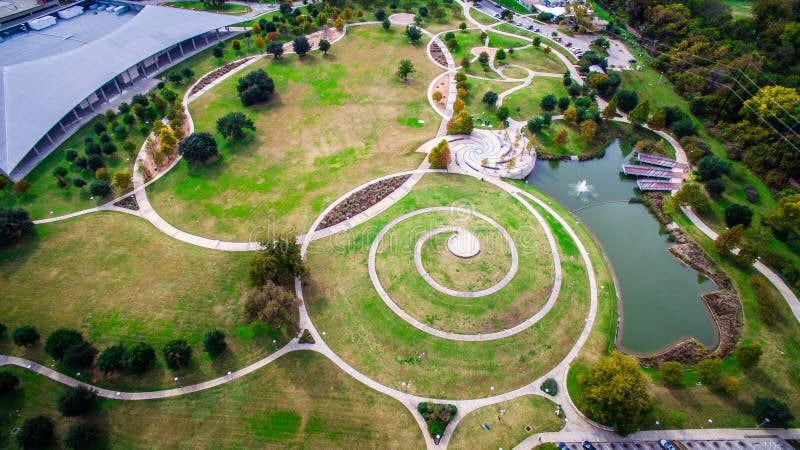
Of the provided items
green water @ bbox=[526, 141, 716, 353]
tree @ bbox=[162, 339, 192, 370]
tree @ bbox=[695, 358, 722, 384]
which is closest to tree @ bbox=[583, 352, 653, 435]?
tree @ bbox=[695, 358, 722, 384]

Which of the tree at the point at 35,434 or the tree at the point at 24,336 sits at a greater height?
the tree at the point at 24,336

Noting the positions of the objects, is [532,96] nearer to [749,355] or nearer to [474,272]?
[474,272]

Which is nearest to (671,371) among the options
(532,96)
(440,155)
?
(440,155)

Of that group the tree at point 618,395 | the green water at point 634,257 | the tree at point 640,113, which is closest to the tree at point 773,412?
the green water at point 634,257

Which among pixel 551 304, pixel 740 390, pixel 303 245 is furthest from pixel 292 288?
pixel 740 390

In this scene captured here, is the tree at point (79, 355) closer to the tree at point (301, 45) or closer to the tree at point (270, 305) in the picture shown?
the tree at point (270, 305)
